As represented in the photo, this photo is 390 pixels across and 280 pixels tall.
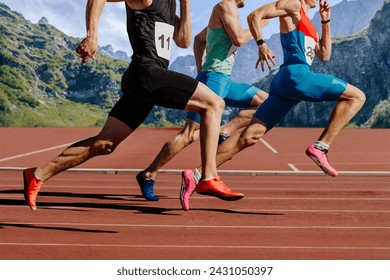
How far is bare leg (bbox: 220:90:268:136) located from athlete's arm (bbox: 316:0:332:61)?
26.2 inches

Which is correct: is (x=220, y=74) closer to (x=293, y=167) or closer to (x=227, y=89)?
(x=227, y=89)

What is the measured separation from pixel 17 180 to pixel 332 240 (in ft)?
15.4

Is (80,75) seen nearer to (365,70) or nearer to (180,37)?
(365,70)

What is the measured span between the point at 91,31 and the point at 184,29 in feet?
2.74

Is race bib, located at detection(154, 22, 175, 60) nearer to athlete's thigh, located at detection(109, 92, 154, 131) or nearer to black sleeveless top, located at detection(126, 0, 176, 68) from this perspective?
black sleeveless top, located at detection(126, 0, 176, 68)

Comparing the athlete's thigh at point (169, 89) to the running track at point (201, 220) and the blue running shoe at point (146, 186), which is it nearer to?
the running track at point (201, 220)

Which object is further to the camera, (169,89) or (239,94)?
(239,94)

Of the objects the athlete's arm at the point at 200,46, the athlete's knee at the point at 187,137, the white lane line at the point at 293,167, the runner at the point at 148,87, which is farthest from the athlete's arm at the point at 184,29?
the white lane line at the point at 293,167

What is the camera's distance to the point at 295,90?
5.57 m

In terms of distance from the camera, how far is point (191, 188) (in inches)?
195

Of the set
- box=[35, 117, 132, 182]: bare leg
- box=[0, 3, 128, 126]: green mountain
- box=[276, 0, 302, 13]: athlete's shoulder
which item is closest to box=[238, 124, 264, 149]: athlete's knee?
box=[276, 0, 302, 13]: athlete's shoulder

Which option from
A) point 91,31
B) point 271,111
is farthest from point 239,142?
point 91,31

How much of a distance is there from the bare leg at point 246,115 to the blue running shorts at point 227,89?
0.04m

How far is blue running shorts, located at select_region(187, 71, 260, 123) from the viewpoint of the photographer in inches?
222
